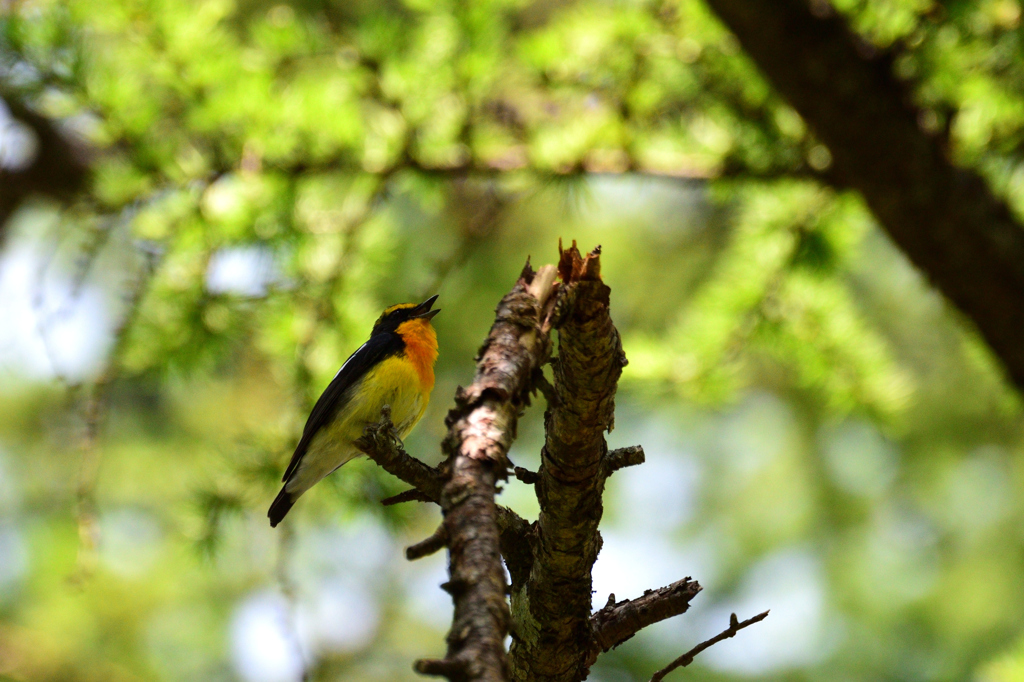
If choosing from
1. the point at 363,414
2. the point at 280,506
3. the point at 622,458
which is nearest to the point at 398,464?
the point at 622,458

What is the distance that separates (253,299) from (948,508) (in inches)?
190

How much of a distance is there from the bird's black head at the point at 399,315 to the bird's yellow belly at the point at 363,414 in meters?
0.43

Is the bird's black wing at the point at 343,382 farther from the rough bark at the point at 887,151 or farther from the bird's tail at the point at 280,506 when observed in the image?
the rough bark at the point at 887,151

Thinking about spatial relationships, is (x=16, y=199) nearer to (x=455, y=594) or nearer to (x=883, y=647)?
(x=455, y=594)

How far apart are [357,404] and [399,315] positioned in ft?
2.87

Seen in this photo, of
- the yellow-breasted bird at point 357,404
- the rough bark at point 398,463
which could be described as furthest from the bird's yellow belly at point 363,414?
the rough bark at point 398,463

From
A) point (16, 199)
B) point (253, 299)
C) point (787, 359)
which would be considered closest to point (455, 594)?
point (253, 299)

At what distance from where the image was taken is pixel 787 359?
3814 millimetres

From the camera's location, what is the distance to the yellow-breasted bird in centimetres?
335

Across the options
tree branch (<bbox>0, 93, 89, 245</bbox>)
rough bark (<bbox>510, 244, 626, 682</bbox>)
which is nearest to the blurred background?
tree branch (<bbox>0, 93, 89, 245</bbox>)

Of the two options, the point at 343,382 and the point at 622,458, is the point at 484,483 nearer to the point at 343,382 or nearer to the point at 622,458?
the point at 622,458

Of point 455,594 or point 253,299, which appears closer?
point 455,594

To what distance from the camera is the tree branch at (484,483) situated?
97 centimetres

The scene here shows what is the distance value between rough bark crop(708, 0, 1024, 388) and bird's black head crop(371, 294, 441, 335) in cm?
185
